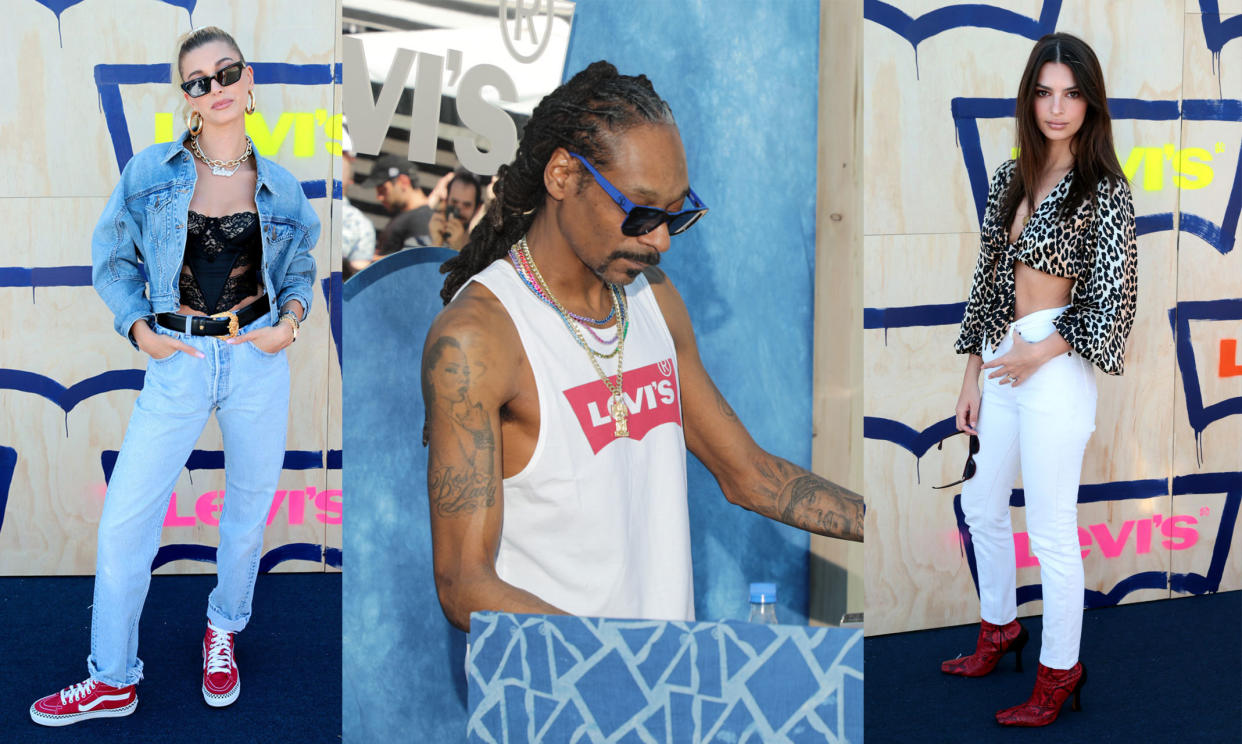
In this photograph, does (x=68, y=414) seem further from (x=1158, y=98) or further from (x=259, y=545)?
(x=1158, y=98)

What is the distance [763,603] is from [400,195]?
2.20ft

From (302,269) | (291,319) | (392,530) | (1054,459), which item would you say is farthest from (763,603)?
(302,269)

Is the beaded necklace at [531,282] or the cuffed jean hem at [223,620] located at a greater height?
the beaded necklace at [531,282]

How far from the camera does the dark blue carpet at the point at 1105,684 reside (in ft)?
8.74

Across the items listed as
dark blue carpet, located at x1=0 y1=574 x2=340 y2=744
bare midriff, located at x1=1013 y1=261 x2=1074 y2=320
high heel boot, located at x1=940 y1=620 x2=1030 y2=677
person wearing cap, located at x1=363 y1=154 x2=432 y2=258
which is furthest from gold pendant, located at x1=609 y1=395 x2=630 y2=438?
high heel boot, located at x1=940 y1=620 x2=1030 y2=677

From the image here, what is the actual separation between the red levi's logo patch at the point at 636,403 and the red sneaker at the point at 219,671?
1.81 metres

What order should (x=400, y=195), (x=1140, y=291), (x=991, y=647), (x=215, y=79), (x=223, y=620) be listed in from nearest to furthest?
1. (x=400, y=195)
2. (x=215, y=79)
3. (x=223, y=620)
4. (x=991, y=647)
5. (x=1140, y=291)

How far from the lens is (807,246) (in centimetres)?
138

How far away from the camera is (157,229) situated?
2633mm

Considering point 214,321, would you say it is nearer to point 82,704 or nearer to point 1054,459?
point 82,704

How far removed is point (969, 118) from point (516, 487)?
254 cm

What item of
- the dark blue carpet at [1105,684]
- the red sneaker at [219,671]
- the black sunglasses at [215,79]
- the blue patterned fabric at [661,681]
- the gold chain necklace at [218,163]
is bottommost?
the dark blue carpet at [1105,684]

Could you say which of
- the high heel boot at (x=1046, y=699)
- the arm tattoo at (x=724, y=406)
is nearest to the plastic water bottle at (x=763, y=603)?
the arm tattoo at (x=724, y=406)

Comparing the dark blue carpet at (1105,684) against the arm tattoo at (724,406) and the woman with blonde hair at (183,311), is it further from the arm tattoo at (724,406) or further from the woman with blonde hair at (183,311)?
the woman with blonde hair at (183,311)
